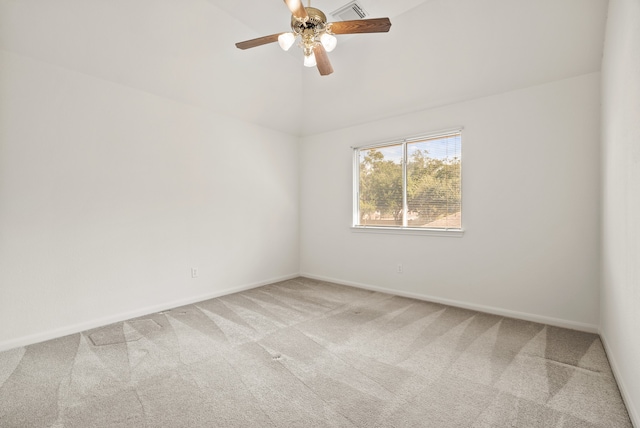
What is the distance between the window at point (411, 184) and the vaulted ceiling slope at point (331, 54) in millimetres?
554

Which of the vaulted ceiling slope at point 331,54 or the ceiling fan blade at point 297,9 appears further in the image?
the vaulted ceiling slope at point 331,54

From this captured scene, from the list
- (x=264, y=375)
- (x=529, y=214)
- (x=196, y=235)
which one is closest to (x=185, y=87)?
(x=196, y=235)

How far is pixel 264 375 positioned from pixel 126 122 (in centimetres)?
301

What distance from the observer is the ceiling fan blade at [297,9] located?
202 cm

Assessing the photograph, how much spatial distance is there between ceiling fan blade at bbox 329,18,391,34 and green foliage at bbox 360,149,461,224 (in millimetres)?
2081

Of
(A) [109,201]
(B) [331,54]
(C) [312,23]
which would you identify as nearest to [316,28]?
(C) [312,23]

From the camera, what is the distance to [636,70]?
1537 millimetres

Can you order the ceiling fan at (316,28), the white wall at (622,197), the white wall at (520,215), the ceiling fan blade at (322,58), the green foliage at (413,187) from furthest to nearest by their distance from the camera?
the green foliage at (413,187)
the white wall at (520,215)
the ceiling fan blade at (322,58)
the ceiling fan at (316,28)
the white wall at (622,197)

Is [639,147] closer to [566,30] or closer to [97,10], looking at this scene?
[566,30]

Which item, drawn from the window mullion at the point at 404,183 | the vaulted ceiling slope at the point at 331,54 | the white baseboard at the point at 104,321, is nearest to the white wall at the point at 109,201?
the white baseboard at the point at 104,321

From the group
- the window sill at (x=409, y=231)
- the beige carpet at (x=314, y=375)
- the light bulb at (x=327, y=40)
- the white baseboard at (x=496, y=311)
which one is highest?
the light bulb at (x=327, y=40)

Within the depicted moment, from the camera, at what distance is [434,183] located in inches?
154

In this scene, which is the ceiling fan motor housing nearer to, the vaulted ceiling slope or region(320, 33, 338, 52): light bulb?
region(320, 33, 338, 52): light bulb

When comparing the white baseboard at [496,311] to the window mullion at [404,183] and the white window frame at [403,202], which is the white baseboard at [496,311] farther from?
the window mullion at [404,183]
